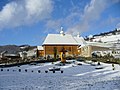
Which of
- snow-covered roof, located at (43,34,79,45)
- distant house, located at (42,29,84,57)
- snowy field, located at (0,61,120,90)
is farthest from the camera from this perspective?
snow-covered roof, located at (43,34,79,45)

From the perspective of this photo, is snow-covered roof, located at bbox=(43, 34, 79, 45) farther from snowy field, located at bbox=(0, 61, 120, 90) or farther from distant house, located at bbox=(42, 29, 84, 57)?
snowy field, located at bbox=(0, 61, 120, 90)

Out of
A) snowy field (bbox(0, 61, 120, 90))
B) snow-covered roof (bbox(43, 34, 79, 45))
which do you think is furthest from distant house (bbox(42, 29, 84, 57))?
snowy field (bbox(0, 61, 120, 90))

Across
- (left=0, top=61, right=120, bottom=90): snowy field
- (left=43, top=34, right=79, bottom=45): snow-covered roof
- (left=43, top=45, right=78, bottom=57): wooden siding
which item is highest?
(left=43, top=34, right=79, bottom=45): snow-covered roof

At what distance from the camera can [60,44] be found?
100000mm

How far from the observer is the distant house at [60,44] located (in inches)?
3885

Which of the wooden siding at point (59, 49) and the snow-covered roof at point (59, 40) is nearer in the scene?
the wooden siding at point (59, 49)

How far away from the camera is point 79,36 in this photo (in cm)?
11519

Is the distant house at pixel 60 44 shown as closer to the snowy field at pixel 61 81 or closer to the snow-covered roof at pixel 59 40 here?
the snow-covered roof at pixel 59 40

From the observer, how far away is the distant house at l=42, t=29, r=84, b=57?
98688 mm

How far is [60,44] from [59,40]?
1.87 meters

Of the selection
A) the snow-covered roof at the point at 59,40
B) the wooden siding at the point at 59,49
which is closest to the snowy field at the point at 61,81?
the wooden siding at the point at 59,49

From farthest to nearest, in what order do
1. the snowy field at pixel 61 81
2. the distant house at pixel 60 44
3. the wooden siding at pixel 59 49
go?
the distant house at pixel 60 44
the wooden siding at pixel 59 49
the snowy field at pixel 61 81

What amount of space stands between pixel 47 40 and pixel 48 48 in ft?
11.4

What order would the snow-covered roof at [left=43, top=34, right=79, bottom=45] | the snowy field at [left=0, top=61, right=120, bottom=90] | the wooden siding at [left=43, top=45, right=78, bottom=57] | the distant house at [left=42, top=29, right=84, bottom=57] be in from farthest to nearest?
the snow-covered roof at [left=43, top=34, right=79, bottom=45], the distant house at [left=42, top=29, right=84, bottom=57], the wooden siding at [left=43, top=45, right=78, bottom=57], the snowy field at [left=0, top=61, right=120, bottom=90]
